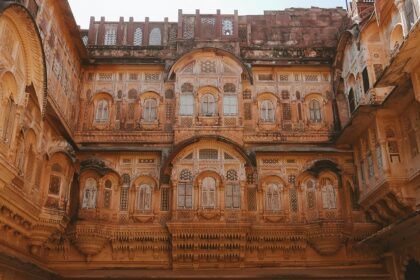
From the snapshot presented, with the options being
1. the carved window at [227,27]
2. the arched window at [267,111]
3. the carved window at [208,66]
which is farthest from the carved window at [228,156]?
the carved window at [227,27]

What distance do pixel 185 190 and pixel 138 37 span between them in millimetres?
7001

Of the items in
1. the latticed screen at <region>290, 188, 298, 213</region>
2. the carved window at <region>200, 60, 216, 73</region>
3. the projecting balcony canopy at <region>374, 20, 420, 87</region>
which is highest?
the carved window at <region>200, 60, 216, 73</region>

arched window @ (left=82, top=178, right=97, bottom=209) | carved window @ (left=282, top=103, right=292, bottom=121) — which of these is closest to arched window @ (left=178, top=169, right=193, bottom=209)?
arched window @ (left=82, top=178, right=97, bottom=209)

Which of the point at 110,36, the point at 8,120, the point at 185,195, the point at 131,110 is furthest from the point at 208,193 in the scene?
the point at 110,36

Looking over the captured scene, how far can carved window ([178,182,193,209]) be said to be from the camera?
51.1 feet

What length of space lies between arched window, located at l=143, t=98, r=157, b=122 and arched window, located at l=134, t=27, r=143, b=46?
273 cm

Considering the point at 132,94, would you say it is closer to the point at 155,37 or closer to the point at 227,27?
the point at 155,37

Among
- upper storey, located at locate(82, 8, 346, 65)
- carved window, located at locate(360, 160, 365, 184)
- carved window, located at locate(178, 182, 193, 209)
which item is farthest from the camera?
upper storey, located at locate(82, 8, 346, 65)

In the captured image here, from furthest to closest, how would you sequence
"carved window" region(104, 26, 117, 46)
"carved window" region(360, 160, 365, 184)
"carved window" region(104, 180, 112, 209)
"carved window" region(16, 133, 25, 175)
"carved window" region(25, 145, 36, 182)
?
"carved window" region(104, 26, 117, 46) → "carved window" region(104, 180, 112, 209) → "carved window" region(360, 160, 365, 184) → "carved window" region(25, 145, 36, 182) → "carved window" region(16, 133, 25, 175)

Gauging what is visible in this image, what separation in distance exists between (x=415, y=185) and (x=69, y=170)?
411 inches

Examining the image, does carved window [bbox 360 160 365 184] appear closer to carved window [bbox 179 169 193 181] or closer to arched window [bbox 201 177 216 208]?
arched window [bbox 201 177 216 208]

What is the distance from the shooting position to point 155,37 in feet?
62.1

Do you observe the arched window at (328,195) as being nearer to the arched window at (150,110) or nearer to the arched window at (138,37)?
the arched window at (150,110)

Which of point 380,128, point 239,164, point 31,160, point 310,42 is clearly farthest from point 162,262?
point 310,42
